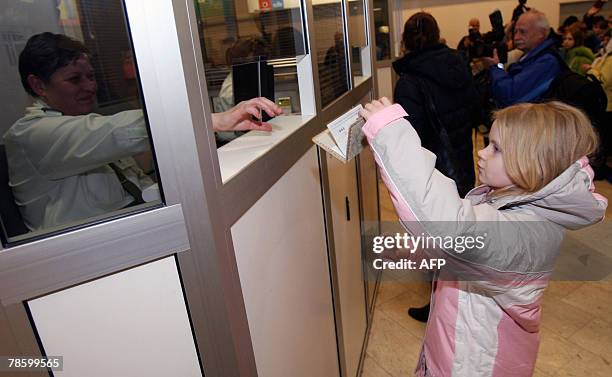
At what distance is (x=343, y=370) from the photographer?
162 cm

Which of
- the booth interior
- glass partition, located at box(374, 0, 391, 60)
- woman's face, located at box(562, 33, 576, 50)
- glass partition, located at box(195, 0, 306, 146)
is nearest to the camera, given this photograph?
the booth interior

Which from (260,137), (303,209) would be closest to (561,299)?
(303,209)

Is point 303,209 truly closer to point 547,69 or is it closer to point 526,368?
point 526,368

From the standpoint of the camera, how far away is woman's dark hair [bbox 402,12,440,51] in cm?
183

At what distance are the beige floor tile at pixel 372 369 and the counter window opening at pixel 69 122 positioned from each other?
1.70m

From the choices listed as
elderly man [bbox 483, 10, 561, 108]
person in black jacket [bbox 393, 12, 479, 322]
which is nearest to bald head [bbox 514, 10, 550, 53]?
elderly man [bbox 483, 10, 561, 108]

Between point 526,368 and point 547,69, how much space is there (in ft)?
5.72

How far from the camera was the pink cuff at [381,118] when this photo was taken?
0.86m

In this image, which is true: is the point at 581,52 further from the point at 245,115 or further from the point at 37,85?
the point at 37,85

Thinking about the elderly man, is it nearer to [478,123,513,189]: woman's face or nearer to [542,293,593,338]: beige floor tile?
[542,293,593,338]: beige floor tile

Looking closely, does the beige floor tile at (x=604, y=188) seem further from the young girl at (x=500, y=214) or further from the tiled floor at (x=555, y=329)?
the young girl at (x=500, y=214)

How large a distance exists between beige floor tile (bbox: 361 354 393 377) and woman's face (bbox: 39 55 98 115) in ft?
5.89

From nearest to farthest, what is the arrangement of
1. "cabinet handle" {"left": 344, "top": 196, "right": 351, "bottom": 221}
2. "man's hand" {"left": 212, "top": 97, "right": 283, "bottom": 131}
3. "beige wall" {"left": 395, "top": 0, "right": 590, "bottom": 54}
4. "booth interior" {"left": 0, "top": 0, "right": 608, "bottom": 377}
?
"booth interior" {"left": 0, "top": 0, "right": 608, "bottom": 377}
"man's hand" {"left": 212, "top": 97, "right": 283, "bottom": 131}
"cabinet handle" {"left": 344, "top": 196, "right": 351, "bottom": 221}
"beige wall" {"left": 395, "top": 0, "right": 590, "bottom": 54}

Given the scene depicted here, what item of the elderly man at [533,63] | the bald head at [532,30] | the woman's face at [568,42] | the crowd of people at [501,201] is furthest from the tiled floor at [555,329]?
the woman's face at [568,42]
